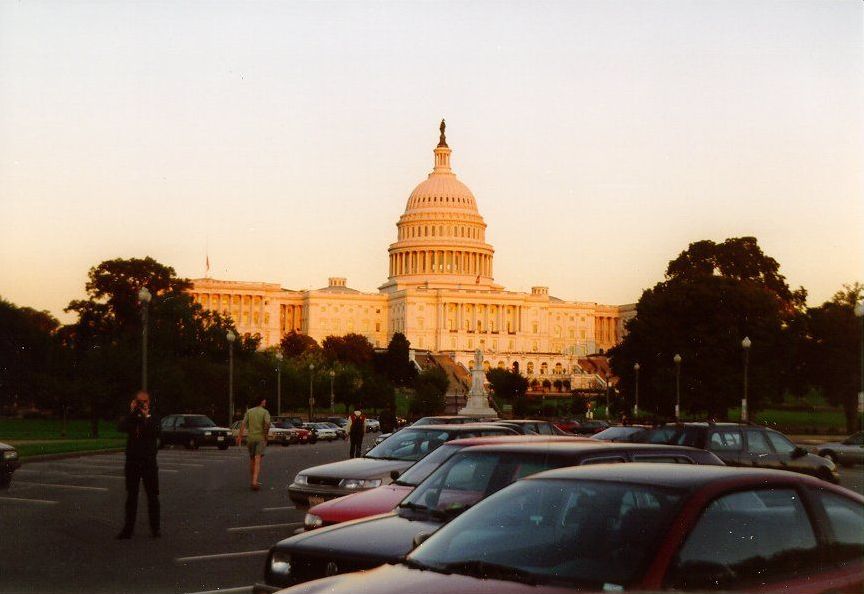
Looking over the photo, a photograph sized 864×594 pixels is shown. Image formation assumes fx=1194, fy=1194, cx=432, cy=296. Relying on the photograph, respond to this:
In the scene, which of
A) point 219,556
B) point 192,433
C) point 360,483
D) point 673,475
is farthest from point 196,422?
point 673,475

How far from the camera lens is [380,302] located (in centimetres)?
19862

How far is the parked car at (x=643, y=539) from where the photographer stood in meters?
5.90

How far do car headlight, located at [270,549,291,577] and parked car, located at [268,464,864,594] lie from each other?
207 cm

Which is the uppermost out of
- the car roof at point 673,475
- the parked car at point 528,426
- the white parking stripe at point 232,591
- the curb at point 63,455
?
the car roof at point 673,475

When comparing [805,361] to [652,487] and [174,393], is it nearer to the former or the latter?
[174,393]

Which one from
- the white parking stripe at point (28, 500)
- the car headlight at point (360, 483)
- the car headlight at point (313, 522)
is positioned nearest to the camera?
the car headlight at point (313, 522)

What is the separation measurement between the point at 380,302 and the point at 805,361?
136 meters

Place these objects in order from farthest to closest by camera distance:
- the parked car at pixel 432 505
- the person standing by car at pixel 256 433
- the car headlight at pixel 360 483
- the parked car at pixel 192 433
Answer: the parked car at pixel 192 433
the person standing by car at pixel 256 433
the car headlight at pixel 360 483
the parked car at pixel 432 505

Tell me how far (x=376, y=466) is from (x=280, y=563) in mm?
7485

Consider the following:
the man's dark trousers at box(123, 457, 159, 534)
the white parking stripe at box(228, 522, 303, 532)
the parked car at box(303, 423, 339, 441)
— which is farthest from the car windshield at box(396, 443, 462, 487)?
the parked car at box(303, 423, 339, 441)

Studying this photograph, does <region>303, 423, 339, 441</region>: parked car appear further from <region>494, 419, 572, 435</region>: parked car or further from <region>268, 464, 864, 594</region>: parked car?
<region>268, 464, 864, 594</region>: parked car

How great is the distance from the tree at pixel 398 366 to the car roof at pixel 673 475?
135m

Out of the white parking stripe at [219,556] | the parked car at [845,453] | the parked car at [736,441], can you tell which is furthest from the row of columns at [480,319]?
the white parking stripe at [219,556]

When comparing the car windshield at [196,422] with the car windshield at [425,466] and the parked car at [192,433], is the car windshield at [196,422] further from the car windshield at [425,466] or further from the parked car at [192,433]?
the car windshield at [425,466]
